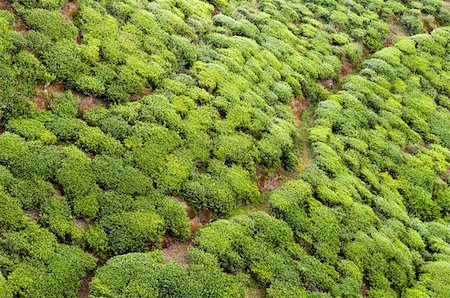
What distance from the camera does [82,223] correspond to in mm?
14648

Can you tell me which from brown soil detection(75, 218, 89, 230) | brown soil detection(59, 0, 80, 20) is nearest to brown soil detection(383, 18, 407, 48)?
brown soil detection(59, 0, 80, 20)

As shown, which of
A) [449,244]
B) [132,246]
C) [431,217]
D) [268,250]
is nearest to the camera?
[132,246]

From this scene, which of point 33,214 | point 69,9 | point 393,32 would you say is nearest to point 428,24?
point 393,32

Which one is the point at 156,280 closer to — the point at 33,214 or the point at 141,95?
the point at 33,214

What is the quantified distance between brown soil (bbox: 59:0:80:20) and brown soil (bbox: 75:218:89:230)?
30.7 feet

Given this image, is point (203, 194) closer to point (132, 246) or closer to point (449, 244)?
point (132, 246)

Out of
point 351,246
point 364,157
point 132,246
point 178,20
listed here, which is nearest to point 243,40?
point 178,20

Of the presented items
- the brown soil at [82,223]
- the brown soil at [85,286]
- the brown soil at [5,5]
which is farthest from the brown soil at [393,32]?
the brown soil at [85,286]

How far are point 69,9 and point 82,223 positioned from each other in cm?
1017

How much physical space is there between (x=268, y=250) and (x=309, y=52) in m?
14.9

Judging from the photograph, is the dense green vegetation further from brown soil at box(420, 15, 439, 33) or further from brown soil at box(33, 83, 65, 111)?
brown soil at box(420, 15, 439, 33)

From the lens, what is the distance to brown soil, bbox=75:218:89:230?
1455 centimetres

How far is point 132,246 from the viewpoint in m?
14.8

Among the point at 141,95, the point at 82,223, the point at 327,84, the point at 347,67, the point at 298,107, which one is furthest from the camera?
the point at 347,67
